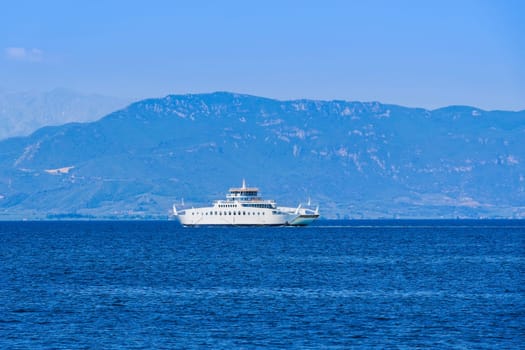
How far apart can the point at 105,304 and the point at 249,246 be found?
104m

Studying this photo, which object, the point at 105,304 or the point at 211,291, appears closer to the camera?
the point at 105,304

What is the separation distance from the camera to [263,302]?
9194 centimetres

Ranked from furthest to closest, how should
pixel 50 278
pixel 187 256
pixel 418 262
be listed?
1. pixel 187 256
2. pixel 418 262
3. pixel 50 278

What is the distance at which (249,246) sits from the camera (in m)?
194

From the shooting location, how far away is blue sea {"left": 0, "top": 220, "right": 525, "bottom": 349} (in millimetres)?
72688

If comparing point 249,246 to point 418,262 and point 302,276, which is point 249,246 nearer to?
point 418,262

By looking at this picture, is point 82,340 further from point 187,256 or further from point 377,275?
point 187,256

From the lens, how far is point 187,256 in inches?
6304

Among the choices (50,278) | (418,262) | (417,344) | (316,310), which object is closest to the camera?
(417,344)

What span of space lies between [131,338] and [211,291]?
2890cm

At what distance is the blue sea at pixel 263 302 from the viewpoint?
72688mm

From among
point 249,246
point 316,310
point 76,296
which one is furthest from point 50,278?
point 249,246

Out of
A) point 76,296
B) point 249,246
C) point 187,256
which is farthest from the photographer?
point 249,246

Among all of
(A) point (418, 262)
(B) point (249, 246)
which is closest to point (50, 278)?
(A) point (418, 262)
